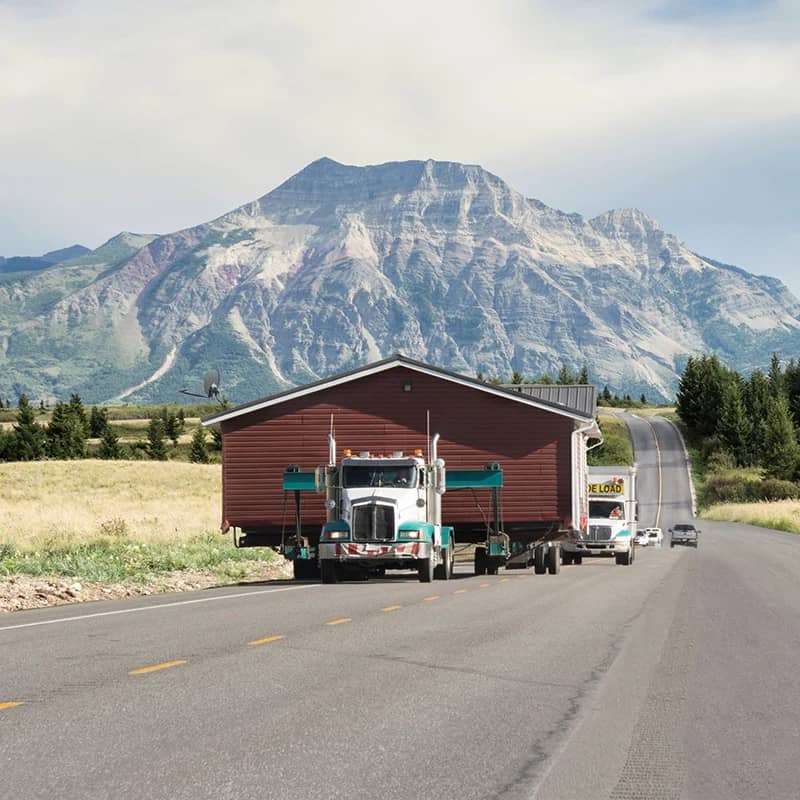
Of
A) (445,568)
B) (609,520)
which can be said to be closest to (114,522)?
(609,520)

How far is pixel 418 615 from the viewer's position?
18.4 meters

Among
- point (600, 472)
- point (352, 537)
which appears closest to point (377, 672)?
point (352, 537)

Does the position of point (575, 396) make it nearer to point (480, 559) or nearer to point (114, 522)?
point (114, 522)

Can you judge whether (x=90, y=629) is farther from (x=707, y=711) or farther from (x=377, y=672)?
(x=707, y=711)

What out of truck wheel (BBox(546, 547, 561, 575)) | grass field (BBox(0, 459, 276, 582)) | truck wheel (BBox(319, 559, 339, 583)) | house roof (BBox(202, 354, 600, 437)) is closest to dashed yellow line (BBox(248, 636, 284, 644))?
grass field (BBox(0, 459, 276, 582))

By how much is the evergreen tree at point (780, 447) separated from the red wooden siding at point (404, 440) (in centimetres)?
7464

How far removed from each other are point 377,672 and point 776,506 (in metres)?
82.0

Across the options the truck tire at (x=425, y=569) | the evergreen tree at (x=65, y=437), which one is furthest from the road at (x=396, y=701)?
the evergreen tree at (x=65, y=437)

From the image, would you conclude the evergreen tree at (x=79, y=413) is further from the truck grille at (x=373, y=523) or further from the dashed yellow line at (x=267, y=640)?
the dashed yellow line at (x=267, y=640)

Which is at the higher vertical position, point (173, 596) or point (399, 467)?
point (399, 467)

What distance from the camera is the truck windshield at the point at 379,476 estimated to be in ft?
91.7

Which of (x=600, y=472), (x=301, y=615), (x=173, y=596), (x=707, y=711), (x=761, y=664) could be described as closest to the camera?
(x=707, y=711)

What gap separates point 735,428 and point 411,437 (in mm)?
91405

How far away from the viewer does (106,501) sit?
211 ft
